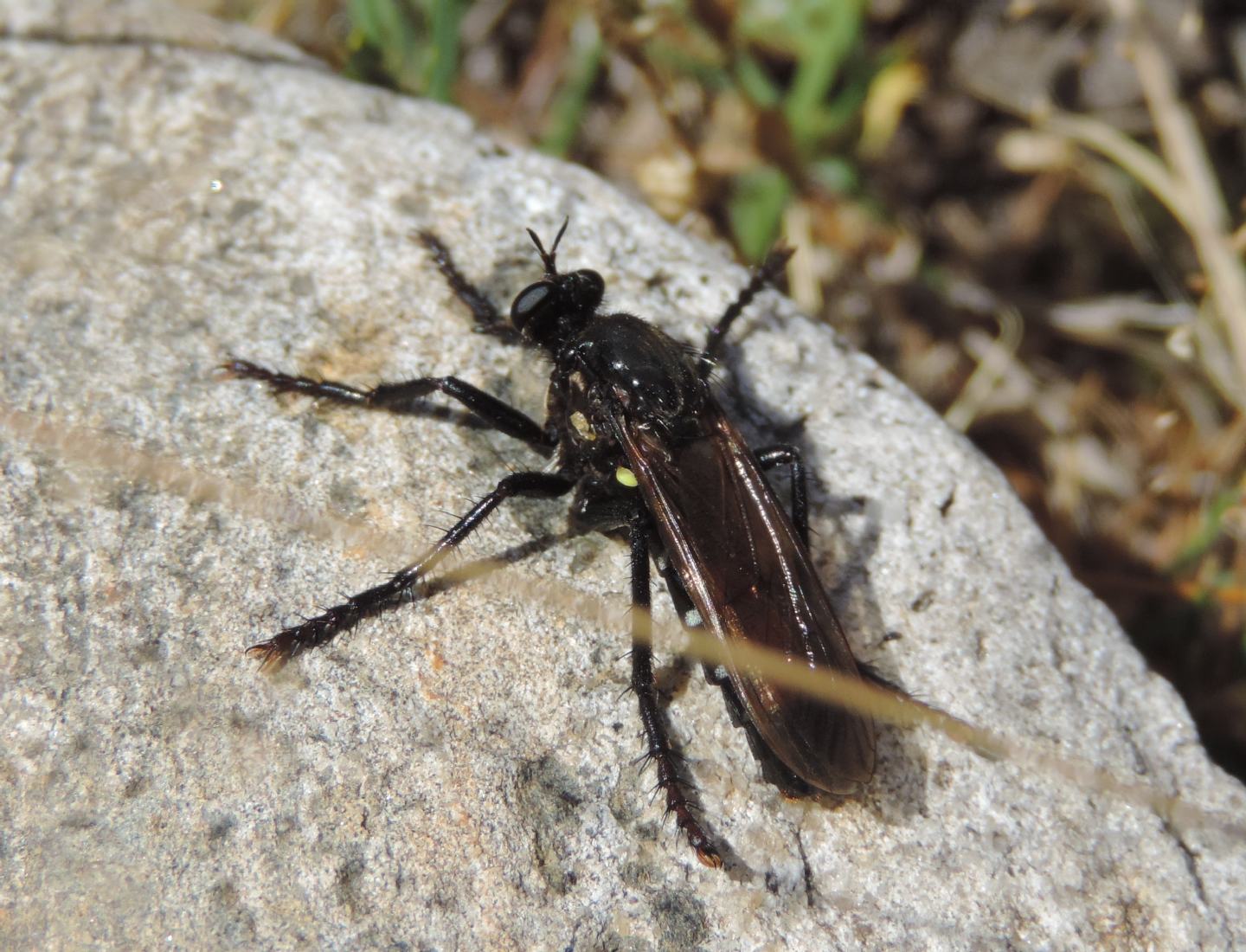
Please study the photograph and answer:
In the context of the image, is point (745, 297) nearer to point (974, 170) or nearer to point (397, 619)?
point (397, 619)

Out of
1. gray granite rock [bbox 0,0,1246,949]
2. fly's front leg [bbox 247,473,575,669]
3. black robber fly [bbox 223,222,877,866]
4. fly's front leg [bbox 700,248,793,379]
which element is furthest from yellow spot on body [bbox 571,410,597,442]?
fly's front leg [bbox 700,248,793,379]

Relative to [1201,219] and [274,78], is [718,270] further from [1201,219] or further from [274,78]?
[1201,219]

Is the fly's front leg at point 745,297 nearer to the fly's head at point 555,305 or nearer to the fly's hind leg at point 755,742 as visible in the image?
the fly's head at point 555,305

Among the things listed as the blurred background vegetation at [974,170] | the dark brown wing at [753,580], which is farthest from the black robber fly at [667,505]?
the blurred background vegetation at [974,170]

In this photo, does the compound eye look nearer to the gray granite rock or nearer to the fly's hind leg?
the gray granite rock

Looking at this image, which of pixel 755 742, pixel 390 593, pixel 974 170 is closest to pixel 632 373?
pixel 390 593
